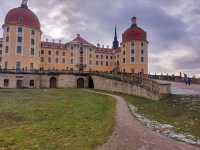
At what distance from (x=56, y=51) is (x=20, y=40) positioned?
745 inches

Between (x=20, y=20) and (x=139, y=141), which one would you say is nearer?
(x=139, y=141)

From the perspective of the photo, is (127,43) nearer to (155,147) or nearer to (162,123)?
(162,123)

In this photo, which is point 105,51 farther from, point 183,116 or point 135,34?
point 183,116

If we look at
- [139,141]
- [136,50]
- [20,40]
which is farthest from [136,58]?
[139,141]

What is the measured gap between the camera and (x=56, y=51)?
6125cm

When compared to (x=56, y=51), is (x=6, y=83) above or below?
below

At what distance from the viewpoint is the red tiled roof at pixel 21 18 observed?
42.6 metres

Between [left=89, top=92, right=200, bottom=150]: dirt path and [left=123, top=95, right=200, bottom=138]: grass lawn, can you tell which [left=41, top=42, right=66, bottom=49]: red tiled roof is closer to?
[left=123, top=95, right=200, bottom=138]: grass lawn

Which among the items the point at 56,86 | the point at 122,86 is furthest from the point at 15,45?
the point at 122,86

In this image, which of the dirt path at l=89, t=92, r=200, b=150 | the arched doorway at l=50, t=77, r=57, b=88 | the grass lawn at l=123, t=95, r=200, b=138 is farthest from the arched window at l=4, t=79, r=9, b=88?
the dirt path at l=89, t=92, r=200, b=150

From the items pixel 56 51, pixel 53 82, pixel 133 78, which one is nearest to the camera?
pixel 133 78

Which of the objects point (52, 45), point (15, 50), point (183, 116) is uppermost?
point (52, 45)

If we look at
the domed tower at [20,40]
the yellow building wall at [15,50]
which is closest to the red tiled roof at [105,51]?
the domed tower at [20,40]

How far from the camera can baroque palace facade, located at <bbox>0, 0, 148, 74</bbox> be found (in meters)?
42.4
